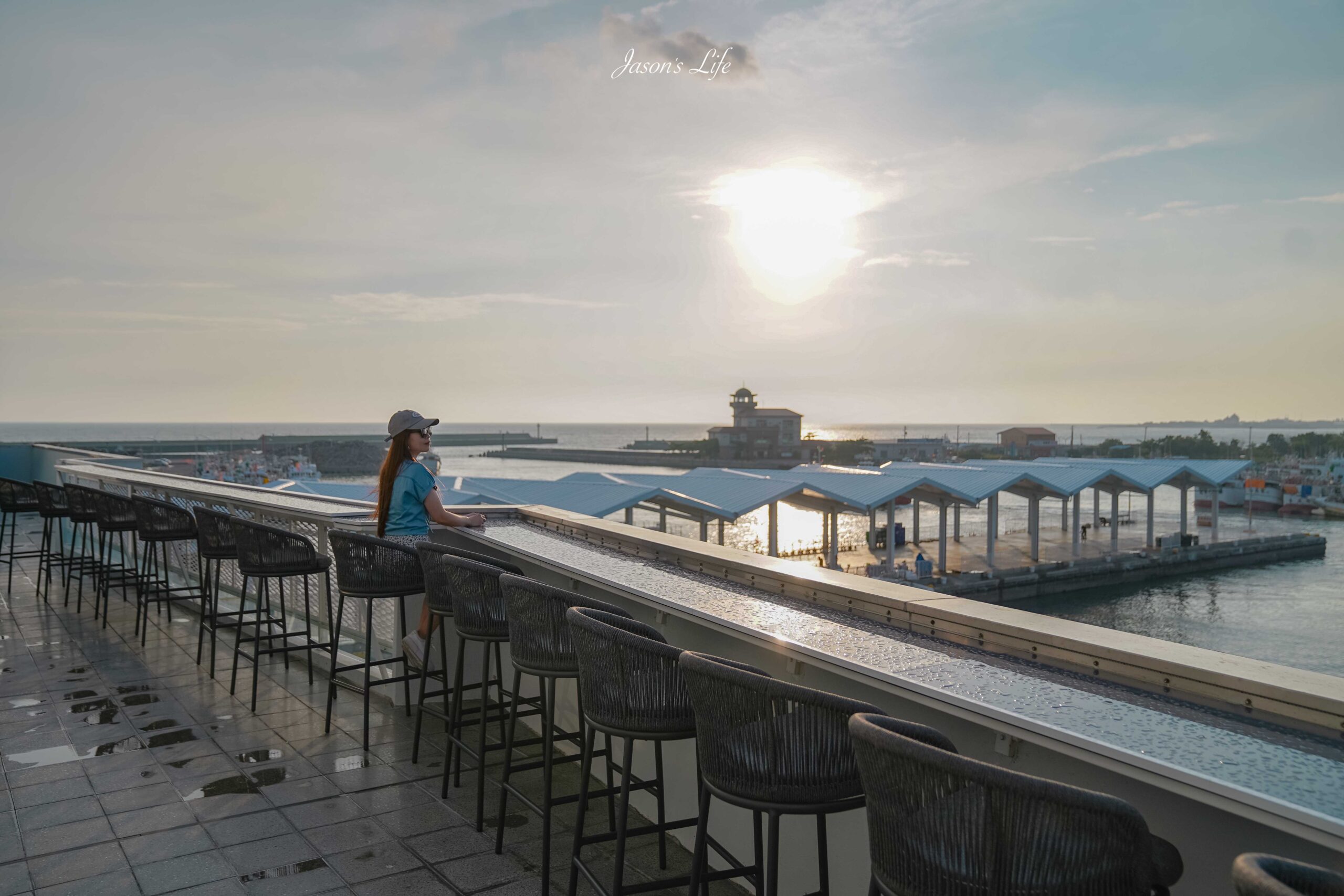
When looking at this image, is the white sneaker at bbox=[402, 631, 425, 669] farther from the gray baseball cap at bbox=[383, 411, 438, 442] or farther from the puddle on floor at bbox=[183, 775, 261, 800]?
the gray baseball cap at bbox=[383, 411, 438, 442]

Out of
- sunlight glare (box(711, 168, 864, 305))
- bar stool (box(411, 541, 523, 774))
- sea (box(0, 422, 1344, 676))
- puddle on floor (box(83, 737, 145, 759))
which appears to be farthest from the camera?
sea (box(0, 422, 1344, 676))

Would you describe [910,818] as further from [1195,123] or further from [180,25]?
[1195,123]

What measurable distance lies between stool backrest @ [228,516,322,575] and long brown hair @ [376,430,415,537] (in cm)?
46

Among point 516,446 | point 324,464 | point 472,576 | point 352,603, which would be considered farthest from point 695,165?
point 516,446

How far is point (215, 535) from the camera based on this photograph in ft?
15.9

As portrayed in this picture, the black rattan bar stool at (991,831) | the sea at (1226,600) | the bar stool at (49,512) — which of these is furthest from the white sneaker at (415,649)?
the sea at (1226,600)

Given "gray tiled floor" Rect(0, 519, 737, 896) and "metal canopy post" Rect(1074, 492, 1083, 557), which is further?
"metal canopy post" Rect(1074, 492, 1083, 557)

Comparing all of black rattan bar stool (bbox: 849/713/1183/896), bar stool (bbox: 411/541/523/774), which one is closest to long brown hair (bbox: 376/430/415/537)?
bar stool (bbox: 411/541/523/774)

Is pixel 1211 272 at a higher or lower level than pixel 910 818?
higher

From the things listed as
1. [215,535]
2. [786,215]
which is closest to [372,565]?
[215,535]

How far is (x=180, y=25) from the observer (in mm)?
9672

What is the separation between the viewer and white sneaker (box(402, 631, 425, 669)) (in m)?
4.05

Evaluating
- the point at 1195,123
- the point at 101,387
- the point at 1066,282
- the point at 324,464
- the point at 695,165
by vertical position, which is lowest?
the point at 324,464

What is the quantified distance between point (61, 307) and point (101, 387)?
506 inches
